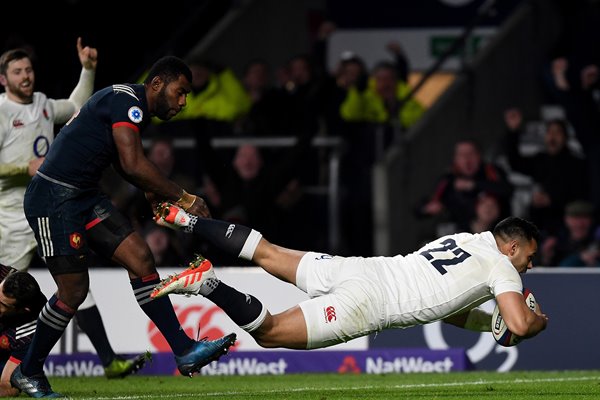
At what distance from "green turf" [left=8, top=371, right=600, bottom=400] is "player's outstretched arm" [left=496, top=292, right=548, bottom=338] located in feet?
2.41

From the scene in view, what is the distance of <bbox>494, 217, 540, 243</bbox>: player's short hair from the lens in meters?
10.2

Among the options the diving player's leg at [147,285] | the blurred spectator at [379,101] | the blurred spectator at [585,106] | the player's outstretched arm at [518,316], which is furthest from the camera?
the blurred spectator at [379,101]

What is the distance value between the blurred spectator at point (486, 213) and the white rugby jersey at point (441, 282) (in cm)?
561

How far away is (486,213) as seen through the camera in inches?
623

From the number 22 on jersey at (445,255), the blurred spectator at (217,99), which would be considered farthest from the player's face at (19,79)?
the blurred spectator at (217,99)

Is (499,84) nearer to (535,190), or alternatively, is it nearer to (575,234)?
(535,190)

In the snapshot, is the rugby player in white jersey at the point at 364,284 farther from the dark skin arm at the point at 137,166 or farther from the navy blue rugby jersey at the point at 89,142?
the navy blue rugby jersey at the point at 89,142

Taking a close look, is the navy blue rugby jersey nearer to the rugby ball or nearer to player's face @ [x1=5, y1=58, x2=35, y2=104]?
player's face @ [x1=5, y1=58, x2=35, y2=104]

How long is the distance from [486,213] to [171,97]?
6321 mm

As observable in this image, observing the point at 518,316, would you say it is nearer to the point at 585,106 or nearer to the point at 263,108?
the point at 585,106

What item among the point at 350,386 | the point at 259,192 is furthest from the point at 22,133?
the point at 259,192

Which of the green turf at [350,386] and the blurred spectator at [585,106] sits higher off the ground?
the blurred spectator at [585,106]

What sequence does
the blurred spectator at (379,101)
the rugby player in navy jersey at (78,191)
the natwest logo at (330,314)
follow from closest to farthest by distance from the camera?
the natwest logo at (330,314) → the rugby player in navy jersey at (78,191) → the blurred spectator at (379,101)

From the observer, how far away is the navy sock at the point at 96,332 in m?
11.8
